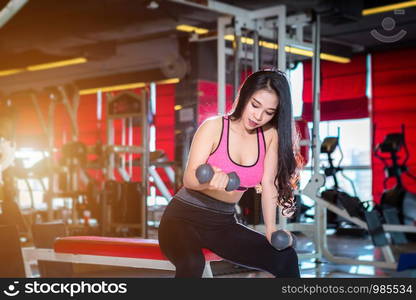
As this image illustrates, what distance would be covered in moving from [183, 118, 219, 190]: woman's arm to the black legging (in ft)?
0.46

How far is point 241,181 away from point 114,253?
101 cm

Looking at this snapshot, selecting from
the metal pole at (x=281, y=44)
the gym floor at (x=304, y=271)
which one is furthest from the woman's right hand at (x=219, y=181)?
the metal pole at (x=281, y=44)

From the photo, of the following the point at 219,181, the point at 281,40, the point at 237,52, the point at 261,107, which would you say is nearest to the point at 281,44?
the point at 281,40

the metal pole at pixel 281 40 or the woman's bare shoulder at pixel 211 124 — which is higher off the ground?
the metal pole at pixel 281 40

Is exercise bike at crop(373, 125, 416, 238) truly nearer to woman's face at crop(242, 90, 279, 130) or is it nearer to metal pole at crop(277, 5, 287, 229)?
metal pole at crop(277, 5, 287, 229)

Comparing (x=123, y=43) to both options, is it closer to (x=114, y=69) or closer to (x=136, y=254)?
(x=114, y=69)

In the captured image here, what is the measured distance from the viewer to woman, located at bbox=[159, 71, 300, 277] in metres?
1.98

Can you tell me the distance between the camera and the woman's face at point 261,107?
1.97m

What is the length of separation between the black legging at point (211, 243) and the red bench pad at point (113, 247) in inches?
11.9

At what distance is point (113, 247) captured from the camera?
2.77 m

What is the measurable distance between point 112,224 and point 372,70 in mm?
5048

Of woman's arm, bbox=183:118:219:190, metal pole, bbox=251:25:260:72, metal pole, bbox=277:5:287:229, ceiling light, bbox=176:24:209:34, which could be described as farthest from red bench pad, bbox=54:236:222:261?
ceiling light, bbox=176:24:209:34

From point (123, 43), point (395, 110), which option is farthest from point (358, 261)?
point (123, 43)

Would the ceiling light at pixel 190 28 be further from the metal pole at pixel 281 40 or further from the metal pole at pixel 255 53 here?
the metal pole at pixel 281 40
